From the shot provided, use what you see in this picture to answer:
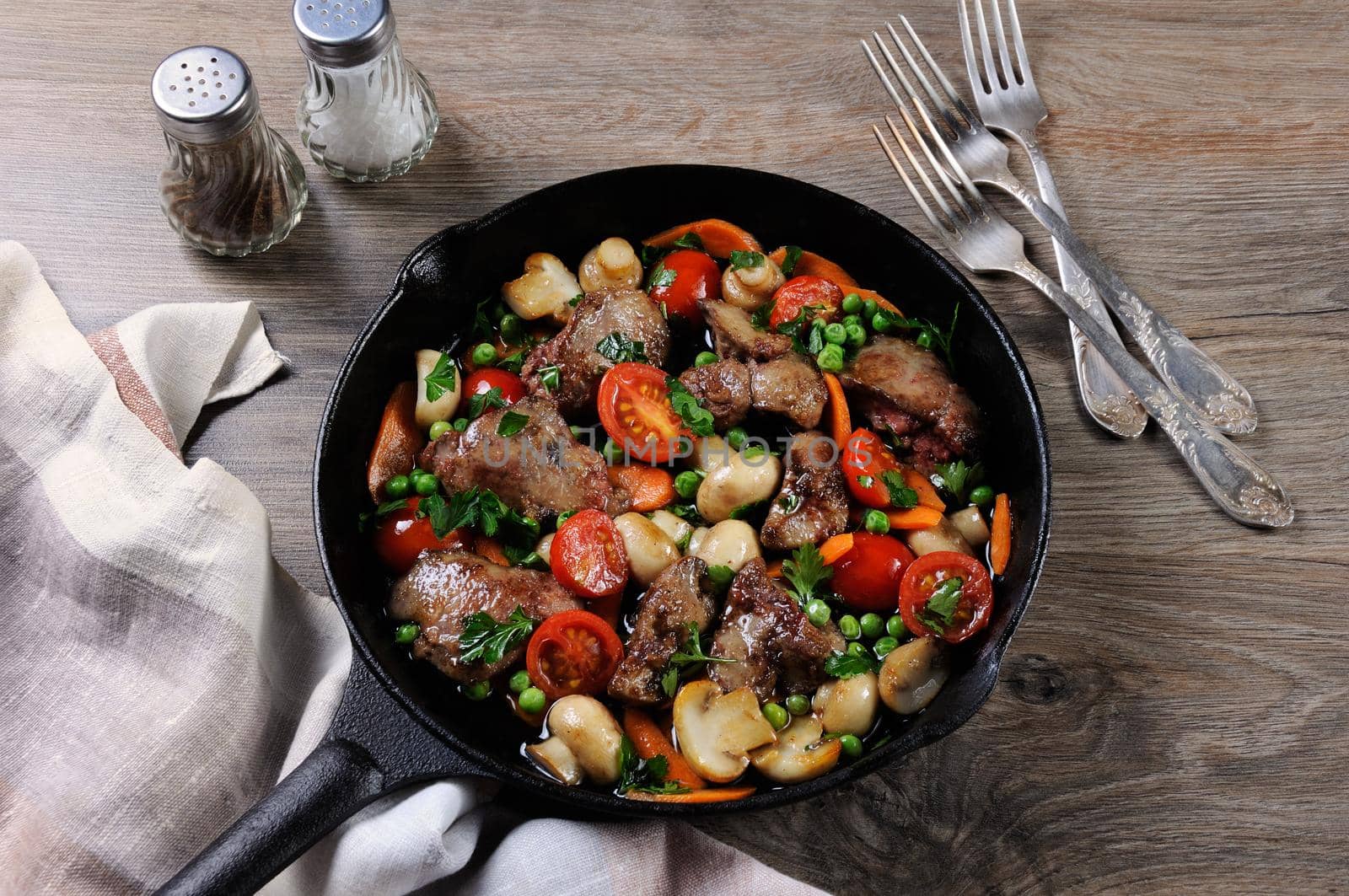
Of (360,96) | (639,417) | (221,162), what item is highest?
(360,96)

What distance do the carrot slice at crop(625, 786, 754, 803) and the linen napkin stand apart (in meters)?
0.21

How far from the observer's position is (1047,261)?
3744mm

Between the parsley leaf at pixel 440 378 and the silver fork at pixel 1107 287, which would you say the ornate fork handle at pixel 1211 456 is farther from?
the parsley leaf at pixel 440 378

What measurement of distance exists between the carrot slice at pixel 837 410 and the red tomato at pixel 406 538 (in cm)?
109

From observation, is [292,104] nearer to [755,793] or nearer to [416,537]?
[416,537]

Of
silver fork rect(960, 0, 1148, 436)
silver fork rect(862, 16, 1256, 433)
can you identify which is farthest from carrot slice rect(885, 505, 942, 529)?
silver fork rect(862, 16, 1256, 433)

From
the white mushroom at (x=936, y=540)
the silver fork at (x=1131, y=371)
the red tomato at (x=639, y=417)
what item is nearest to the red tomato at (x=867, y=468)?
the white mushroom at (x=936, y=540)

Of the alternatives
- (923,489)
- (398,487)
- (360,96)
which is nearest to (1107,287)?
(923,489)

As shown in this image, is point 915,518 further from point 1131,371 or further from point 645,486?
point 1131,371

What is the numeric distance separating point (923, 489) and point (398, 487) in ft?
4.81

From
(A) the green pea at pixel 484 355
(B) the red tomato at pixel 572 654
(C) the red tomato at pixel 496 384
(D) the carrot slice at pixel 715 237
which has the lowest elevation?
(B) the red tomato at pixel 572 654

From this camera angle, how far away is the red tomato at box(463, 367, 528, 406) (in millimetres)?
3328

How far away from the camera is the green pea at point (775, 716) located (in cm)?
291

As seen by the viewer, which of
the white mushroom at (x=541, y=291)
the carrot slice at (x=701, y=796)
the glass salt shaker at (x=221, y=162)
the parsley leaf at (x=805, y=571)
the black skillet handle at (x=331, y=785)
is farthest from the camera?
the white mushroom at (x=541, y=291)
